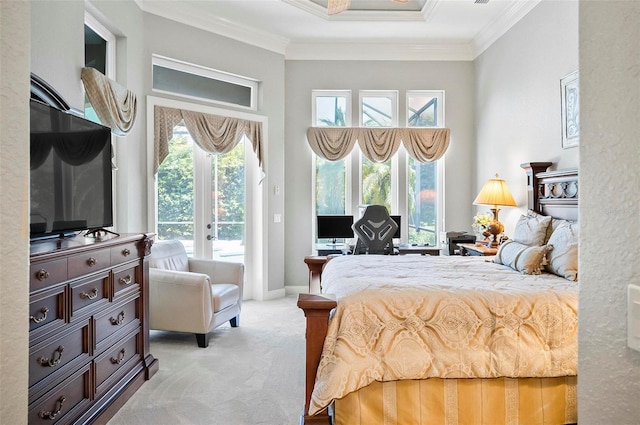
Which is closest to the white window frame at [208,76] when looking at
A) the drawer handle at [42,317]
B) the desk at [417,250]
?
the desk at [417,250]

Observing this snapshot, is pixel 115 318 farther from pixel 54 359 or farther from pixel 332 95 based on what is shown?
pixel 332 95

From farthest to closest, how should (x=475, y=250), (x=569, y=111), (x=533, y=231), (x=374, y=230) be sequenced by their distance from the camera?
(x=374, y=230), (x=475, y=250), (x=569, y=111), (x=533, y=231)

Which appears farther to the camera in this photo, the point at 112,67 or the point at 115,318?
the point at 112,67

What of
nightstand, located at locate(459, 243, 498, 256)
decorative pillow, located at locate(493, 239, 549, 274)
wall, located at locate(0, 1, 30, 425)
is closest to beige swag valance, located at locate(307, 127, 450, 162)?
nightstand, located at locate(459, 243, 498, 256)

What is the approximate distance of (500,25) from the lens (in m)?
4.98

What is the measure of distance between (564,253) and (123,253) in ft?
9.52

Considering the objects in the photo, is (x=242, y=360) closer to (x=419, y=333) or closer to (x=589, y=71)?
(x=419, y=333)

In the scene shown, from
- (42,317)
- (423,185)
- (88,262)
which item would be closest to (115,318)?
(88,262)

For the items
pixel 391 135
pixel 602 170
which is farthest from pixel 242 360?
pixel 391 135

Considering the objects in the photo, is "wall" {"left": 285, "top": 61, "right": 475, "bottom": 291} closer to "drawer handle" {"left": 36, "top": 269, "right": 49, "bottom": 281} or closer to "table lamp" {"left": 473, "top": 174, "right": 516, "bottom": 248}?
"table lamp" {"left": 473, "top": 174, "right": 516, "bottom": 248}

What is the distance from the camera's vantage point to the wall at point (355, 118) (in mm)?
5871

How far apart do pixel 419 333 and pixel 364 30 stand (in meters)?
4.35

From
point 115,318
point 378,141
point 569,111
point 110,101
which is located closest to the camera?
point 115,318

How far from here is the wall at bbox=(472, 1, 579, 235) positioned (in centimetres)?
385
